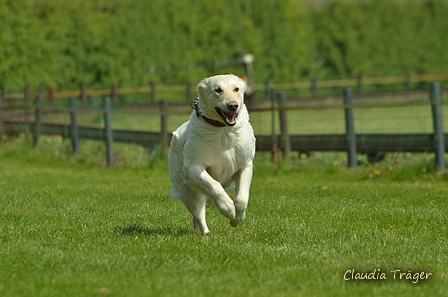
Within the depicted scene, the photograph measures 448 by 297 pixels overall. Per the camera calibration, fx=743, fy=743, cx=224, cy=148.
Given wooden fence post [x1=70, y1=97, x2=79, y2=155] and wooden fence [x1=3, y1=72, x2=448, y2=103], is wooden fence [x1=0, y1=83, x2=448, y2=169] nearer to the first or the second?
wooden fence post [x1=70, y1=97, x2=79, y2=155]

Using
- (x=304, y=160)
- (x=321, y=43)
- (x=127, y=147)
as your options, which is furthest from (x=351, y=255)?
(x=321, y=43)

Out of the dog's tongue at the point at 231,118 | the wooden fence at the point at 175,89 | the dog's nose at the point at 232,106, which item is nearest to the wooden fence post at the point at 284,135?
the dog's tongue at the point at 231,118

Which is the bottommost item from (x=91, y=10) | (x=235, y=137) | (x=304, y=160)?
(x=304, y=160)

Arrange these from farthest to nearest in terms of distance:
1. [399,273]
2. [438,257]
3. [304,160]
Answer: [304,160], [438,257], [399,273]

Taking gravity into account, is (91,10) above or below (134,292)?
above

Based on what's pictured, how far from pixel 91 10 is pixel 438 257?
2619 cm

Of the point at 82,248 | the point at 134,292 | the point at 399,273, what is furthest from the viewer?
the point at 82,248

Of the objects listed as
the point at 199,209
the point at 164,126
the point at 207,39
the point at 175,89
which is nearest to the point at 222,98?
the point at 199,209

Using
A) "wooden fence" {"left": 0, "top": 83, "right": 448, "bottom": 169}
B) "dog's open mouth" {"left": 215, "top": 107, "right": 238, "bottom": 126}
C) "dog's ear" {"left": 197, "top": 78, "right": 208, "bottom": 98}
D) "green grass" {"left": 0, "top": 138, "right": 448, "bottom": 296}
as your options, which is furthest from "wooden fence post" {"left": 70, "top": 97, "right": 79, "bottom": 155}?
"dog's open mouth" {"left": 215, "top": 107, "right": 238, "bottom": 126}

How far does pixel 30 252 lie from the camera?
19.0ft

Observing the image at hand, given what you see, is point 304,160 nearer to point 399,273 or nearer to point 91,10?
point 399,273

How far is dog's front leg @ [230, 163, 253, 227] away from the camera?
6.53m

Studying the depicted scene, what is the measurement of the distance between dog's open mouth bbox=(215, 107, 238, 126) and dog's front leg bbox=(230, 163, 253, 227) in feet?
1.84

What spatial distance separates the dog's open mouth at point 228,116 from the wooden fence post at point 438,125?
6.09 meters
